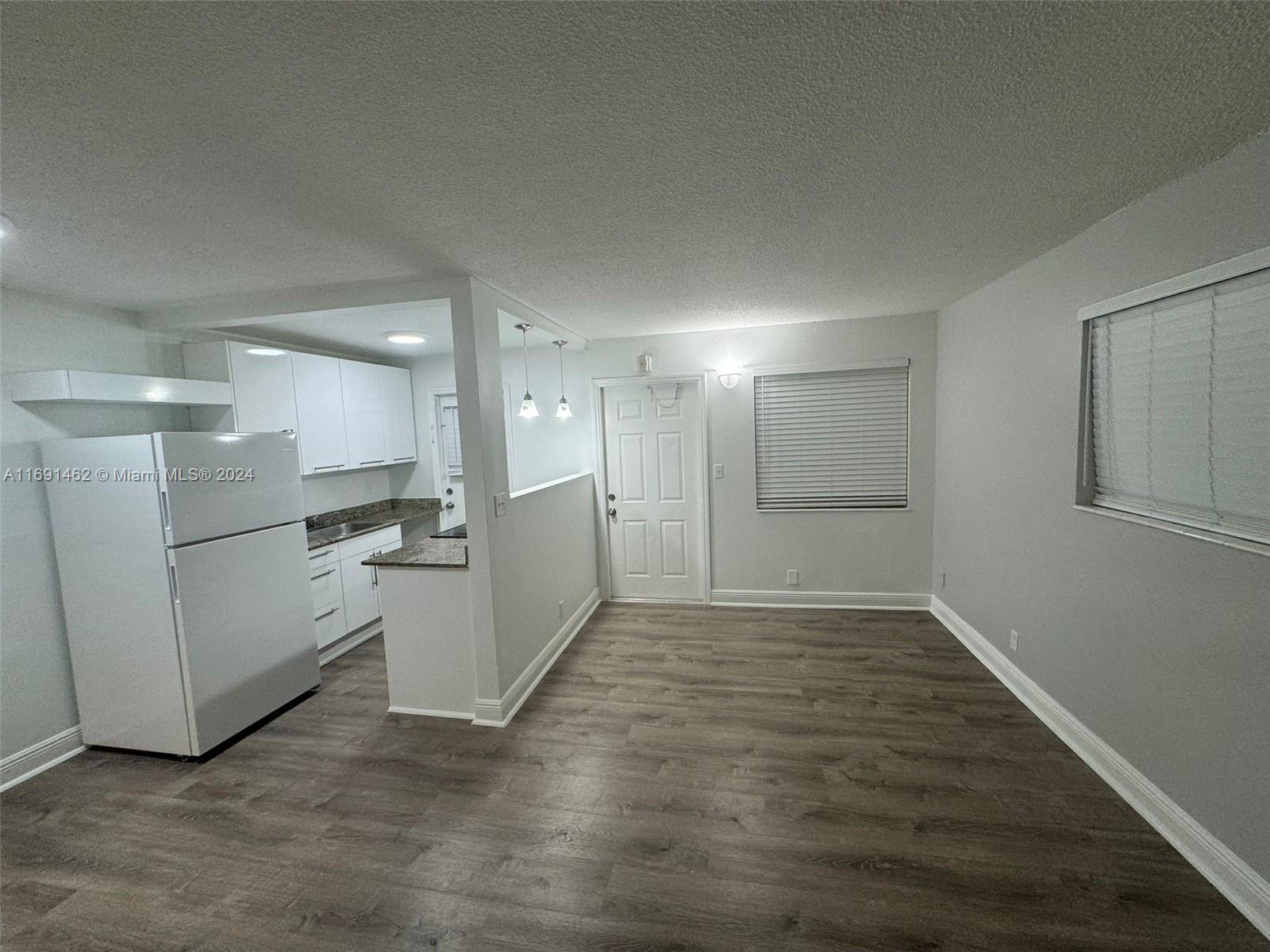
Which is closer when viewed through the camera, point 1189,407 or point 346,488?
point 1189,407

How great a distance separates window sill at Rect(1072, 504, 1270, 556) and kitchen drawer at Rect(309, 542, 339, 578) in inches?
175

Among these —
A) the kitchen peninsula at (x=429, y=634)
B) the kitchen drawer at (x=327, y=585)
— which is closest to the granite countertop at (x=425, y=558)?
the kitchen peninsula at (x=429, y=634)

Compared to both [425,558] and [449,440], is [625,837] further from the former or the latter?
[449,440]

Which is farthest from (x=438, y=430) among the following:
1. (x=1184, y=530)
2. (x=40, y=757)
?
(x=1184, y=530)

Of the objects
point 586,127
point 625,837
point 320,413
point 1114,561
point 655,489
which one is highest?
point 586,127

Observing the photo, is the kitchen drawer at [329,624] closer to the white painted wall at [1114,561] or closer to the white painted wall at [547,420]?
the white painted wall at [547,420]

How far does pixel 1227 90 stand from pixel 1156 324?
0.95 metres

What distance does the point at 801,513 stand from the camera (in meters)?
4.21

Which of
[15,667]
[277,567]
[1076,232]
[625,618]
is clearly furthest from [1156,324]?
[15,667]

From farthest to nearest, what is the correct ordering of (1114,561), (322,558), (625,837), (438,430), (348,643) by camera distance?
(438,430) → (348,643) → (322,558) → (1114,561) → (625,837)

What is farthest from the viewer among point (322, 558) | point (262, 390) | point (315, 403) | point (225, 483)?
point (315, 403)

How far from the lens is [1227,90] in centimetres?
128

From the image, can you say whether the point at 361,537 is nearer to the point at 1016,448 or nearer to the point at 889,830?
the point at 889,830

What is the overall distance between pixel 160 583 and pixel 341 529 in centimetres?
177
